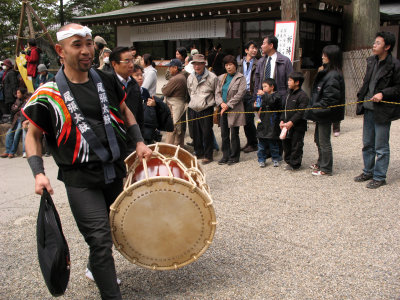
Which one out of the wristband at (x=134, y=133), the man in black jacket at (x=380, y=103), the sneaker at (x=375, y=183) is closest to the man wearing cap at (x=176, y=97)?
the man in black jacket at (x=380, y=103)

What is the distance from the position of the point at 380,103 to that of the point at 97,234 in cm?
399

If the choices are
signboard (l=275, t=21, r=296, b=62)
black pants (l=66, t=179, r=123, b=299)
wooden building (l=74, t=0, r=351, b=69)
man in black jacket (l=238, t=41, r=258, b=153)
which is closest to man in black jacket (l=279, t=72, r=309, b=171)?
man in black jacket (l=238, t=41, r=258, b=153)

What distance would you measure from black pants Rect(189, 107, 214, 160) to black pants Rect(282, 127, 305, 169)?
1.45 meters

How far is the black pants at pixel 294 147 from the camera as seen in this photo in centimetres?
598

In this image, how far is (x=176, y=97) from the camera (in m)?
7.29

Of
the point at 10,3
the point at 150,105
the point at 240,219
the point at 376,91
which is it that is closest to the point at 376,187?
the point at 376,91

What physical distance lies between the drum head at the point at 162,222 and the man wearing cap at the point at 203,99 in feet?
13.9

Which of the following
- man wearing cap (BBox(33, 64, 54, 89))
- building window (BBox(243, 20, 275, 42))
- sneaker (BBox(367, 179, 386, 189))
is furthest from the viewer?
building window (BBox(243, 20, 275, 42))

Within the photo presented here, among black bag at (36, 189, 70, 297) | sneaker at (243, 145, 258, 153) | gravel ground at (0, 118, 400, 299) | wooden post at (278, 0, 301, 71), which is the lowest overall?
gravel ground at (0, 118, 400, 299)

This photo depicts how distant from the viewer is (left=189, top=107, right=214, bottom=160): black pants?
696 centimetres

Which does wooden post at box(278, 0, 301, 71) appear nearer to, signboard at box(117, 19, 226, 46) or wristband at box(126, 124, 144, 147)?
signboard at box(117, 19, 226, 46)

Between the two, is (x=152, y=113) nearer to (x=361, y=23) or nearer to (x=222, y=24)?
(x=222, y=24)

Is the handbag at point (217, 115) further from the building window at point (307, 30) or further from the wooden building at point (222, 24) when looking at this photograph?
the building window at point (307, 30)

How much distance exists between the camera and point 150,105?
5.52 meters
